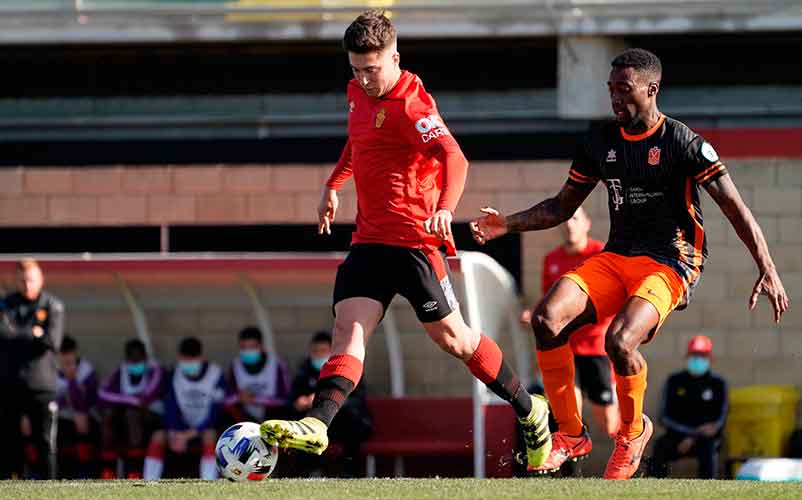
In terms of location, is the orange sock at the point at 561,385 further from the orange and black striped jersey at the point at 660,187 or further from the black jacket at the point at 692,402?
the black jacket at the point at 692,402

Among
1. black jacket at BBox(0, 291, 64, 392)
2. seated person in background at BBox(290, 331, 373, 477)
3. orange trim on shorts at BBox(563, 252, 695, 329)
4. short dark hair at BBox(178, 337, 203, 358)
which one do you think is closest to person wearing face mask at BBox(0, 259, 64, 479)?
black jacket at BBox(0, 291, 64, 392)

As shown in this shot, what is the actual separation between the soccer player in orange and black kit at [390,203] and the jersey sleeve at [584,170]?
739 mm

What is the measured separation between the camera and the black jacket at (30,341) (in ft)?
39.3

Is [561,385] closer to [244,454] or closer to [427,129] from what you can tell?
[427,129]

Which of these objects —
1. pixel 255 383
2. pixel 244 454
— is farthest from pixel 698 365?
pixel 244 454

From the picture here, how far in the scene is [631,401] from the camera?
7.91 metres

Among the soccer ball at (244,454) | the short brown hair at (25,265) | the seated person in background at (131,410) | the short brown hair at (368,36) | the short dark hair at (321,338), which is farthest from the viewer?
the seated person in background at (131,410)

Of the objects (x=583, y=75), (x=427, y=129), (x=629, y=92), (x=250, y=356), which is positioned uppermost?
(x=583, y=75)

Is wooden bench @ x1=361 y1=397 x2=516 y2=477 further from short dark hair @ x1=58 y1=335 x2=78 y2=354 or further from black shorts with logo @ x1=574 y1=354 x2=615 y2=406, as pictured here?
short dark hair @ x1=58 y1=335 x2=78 y2=354

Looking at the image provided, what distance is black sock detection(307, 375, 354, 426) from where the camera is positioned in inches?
287

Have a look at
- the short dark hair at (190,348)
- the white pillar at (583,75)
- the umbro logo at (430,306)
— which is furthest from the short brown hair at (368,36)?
the white pillar at (583,75)

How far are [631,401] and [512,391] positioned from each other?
0.61 m

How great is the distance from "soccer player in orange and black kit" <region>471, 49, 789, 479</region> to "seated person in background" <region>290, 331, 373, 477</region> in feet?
16.0

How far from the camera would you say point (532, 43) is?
53.2 ft
